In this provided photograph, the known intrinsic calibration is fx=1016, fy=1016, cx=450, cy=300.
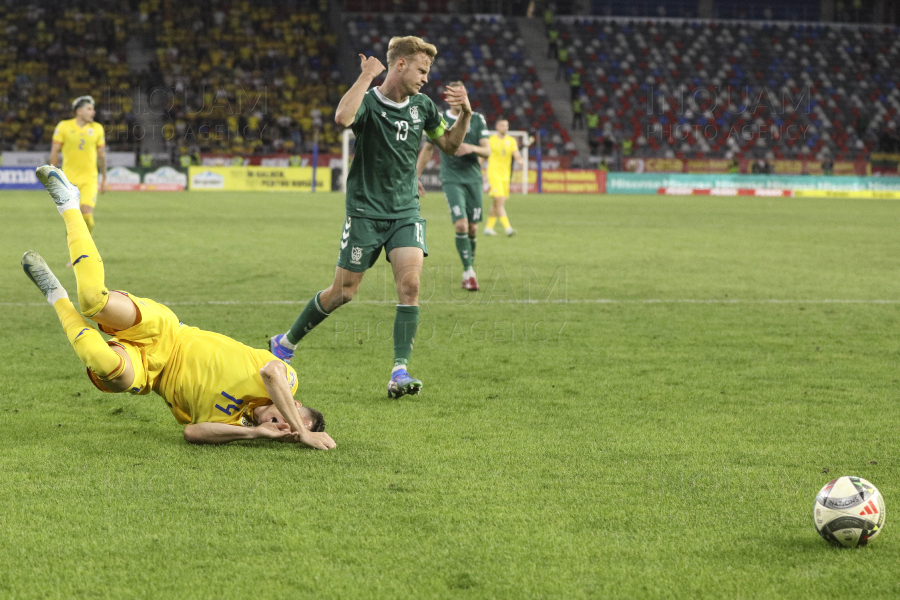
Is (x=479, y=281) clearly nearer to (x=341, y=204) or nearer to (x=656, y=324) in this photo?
(x=656, y=324)

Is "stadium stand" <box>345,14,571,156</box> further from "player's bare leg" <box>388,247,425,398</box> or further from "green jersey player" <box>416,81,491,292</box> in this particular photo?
"player's bare leg" <box>388,247,425,398</box>

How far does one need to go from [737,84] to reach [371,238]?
43.2 metres

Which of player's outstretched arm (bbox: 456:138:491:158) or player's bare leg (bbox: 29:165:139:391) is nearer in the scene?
player's bare leg (bbox: 29:165:139:391)

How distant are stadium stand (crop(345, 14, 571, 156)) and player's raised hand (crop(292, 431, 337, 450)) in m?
36.7

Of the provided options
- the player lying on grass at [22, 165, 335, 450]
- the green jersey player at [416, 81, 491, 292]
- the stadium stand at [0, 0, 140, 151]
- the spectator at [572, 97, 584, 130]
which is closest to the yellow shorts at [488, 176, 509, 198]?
the green jersey player at [416, 81, 491, 292]

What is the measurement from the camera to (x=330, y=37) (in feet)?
146

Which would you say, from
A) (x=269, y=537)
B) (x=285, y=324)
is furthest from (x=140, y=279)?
(x=269, y=537)

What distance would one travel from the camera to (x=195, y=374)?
477cm

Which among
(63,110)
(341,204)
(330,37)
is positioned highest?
(330,37)

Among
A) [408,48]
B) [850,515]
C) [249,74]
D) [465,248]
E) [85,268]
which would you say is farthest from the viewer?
[249,74]

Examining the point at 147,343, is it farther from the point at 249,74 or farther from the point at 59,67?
the point at 59,67

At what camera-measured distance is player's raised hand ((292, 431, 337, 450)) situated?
472 centimetres

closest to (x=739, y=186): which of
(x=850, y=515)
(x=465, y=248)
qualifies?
(x=465, y=248)

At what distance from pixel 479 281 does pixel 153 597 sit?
9188 millimetres
